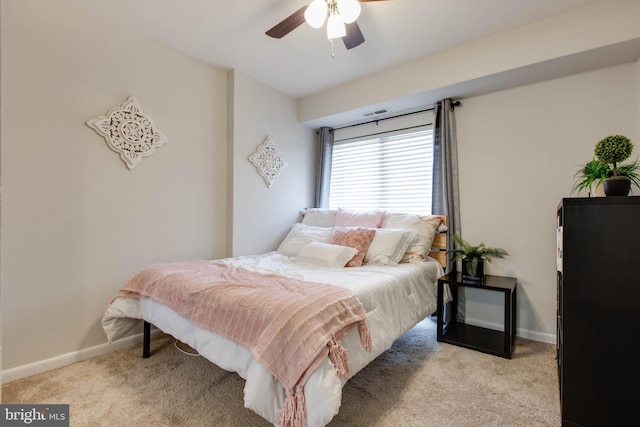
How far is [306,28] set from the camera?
2359 mm

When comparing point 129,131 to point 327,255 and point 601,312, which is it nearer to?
point 327,255

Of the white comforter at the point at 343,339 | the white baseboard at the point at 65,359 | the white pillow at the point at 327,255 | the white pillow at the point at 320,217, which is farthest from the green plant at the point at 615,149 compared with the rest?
the white baseboard at the point at 65,359

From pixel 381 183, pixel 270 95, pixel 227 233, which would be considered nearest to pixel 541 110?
pixel 381 183

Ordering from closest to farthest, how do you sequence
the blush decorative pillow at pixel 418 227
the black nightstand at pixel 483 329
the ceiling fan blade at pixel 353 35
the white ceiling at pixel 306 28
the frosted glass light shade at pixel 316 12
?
the frosted glass light shade at pixel 316 12 < the ceiling fan blade at pixel 353 35 < the white ceiling at pixel 306 28 < the black nightstand at pixel 483 329 < the blush decorative pillow at pixel 418 227

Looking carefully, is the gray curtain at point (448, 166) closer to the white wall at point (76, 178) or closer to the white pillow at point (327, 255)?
the white pillow at point (327, 255)

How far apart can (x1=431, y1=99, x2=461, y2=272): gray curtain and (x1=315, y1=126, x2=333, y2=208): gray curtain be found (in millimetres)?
1454

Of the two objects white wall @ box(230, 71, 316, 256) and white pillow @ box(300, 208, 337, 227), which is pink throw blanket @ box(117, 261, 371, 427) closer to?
white wall @ box(230, 71, 316, 256)

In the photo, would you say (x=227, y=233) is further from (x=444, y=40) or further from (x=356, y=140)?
(x=444, y=40)

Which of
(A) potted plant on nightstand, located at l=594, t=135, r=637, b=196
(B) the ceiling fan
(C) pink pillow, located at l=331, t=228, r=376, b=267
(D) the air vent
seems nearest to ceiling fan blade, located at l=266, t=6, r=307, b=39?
(B) the ceiling fan

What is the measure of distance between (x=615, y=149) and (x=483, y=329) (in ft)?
6.30

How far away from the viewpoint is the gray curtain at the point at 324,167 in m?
3.99

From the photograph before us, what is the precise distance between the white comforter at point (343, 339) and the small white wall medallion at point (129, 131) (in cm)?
119

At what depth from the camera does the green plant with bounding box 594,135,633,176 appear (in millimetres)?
1459

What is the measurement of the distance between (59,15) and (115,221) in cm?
153
